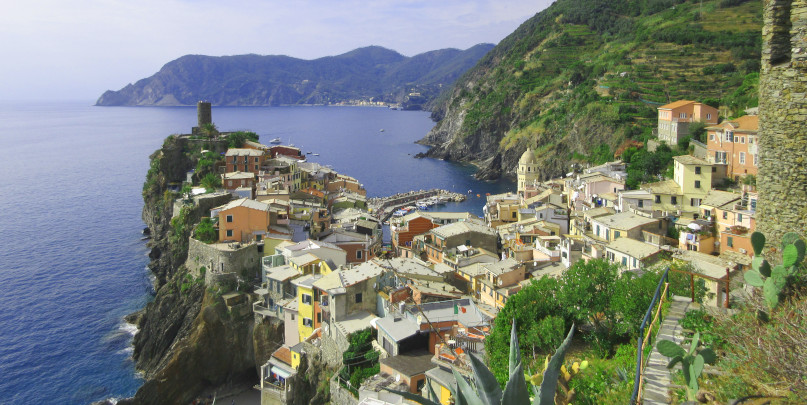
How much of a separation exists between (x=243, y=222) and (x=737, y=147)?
25.5 meters

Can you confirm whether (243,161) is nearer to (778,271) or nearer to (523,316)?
(523,316)

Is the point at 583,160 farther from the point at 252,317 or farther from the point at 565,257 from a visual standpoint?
the point at 252,317

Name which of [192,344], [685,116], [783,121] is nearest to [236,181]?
[192,344]

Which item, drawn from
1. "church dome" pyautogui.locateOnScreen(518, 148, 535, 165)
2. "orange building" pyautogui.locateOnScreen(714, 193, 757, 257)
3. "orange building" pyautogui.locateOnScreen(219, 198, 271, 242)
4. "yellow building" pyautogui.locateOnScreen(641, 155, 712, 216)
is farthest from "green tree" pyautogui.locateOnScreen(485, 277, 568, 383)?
"church dome" pyautogui.locateOnScreen(518, 148, 535, 165)

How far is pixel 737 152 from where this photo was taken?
29.5 metres

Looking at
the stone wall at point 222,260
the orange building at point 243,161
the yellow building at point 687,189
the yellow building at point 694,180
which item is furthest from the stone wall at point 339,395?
the orange building at point 243,161

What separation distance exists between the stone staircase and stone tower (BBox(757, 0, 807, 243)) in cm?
136

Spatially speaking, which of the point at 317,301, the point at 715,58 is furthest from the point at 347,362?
the point at 715,58

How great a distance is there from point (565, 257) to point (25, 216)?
2041 inches

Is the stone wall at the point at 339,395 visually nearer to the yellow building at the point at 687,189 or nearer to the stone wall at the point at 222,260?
the stone wall at the point at 222,260

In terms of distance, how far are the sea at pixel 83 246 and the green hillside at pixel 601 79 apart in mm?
7886

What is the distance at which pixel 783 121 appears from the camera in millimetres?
6215

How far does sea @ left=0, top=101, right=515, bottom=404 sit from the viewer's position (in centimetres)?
2711

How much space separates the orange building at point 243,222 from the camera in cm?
2950
